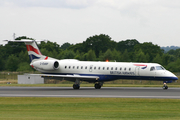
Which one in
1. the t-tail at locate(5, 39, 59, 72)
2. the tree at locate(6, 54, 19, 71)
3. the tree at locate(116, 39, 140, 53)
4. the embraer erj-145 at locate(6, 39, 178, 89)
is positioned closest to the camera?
the embraer erj-145 at locate(6, 39, 178, 89)

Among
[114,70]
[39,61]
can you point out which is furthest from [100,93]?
[39,61]

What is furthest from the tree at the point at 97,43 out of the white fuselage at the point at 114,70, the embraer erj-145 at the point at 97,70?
the white fuselage at the point at 114,70

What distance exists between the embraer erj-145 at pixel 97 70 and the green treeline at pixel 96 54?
49.5 meters

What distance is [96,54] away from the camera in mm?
149000

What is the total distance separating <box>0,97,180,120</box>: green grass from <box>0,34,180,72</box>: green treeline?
68076 millimetres

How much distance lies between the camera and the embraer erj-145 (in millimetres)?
42344

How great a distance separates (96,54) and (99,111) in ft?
419

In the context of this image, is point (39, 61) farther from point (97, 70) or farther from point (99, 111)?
point (99, 111)

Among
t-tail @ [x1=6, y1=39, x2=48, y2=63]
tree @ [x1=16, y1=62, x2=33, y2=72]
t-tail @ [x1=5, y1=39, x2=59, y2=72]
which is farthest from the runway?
tree @ [x1=16, y1=62, x2=33, y2=72]

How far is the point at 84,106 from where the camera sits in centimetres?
2422

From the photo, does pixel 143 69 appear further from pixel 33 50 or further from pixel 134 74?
pixel 33 50

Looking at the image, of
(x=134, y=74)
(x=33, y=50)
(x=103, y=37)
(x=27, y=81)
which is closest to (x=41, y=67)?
(x=33, y=50)

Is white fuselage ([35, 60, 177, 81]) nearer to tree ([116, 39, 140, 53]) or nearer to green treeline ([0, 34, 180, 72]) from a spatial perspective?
green treeline ([0, 34, 180, 72])

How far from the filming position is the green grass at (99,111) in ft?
62.0
